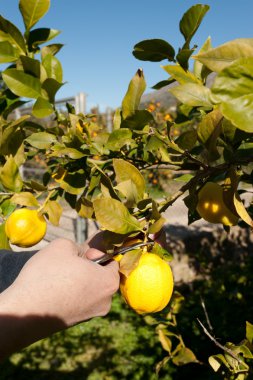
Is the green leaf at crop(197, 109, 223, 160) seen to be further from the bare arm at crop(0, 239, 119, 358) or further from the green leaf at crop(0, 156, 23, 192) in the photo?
the green leaf at crop(0, 156, 23, 192)

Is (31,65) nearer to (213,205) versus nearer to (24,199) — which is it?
(24,199)

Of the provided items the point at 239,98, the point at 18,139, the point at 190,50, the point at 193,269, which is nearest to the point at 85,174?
the point at 18,139

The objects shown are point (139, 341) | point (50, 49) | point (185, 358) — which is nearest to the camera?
point (50, 49)

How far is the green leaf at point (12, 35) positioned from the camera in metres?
1.01

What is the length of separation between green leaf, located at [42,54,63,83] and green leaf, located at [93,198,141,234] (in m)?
0.53

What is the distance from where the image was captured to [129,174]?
2.48ft

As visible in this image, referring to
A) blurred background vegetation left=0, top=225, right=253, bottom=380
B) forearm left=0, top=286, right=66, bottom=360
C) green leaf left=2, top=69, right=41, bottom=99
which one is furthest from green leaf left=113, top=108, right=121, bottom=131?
blurred background vegetation left=0, top=225, right=253, bottom=380

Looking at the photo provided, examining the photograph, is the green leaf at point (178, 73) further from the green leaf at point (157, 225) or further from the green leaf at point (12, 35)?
the green leaf at point (12, 35)

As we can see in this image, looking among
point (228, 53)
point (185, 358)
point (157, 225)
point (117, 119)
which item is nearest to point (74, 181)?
point (117, 119)

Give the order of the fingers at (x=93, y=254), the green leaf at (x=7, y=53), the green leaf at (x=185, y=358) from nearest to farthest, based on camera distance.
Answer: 1. the fingers at (x=93, y=254)
2. the green leaf at (x=7, y=53)
3. the green leaf at (x=185, y=358)

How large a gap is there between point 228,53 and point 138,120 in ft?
1.31

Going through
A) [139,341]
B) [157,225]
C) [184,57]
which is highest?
[184,57]

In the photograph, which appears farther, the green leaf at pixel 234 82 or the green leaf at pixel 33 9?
the green leaf at pixel 33 9

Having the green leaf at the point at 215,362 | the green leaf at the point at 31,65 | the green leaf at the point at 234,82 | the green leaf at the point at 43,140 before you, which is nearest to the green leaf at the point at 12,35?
the green leaf at the point at 31,65
